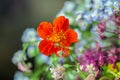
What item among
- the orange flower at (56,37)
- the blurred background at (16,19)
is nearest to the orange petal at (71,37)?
the orange flower at (56,37)

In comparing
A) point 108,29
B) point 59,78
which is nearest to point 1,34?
point 108,29

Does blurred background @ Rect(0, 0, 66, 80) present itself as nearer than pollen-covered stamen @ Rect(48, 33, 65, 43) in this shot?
No

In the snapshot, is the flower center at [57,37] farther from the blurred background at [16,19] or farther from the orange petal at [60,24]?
the blurred background at [16,19]

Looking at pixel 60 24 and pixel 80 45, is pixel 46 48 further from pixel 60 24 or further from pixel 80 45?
pixel 80 45

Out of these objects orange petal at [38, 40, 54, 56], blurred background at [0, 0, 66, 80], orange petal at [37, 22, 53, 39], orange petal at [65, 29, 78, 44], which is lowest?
orange petal at [38, 40, 54, 56]

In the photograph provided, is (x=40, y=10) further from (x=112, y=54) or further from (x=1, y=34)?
(x=112, y=54)

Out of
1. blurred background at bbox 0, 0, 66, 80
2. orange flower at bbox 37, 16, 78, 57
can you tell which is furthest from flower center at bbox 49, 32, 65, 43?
blurred background at bbox 0, 0, 66, 80

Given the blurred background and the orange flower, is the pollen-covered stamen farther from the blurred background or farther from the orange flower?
the blurred background
